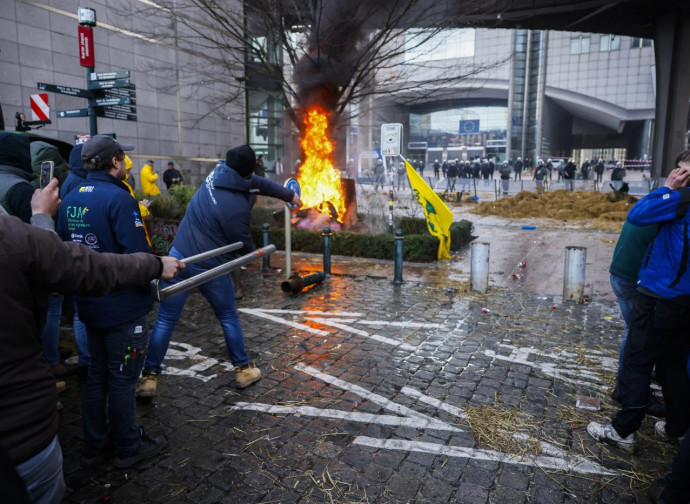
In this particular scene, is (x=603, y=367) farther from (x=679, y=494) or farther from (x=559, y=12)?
(x=559, y=12)

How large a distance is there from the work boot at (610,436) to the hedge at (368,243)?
6862mm

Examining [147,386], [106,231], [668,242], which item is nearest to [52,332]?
[147,386]

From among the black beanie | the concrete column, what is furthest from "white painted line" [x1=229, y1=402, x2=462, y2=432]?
the concrete column

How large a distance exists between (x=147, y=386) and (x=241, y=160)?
2.25 meters

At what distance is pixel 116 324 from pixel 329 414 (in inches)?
75.9

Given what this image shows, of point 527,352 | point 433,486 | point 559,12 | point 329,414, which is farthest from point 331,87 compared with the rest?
point 559,12

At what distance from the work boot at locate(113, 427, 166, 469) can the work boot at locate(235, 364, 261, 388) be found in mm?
1024

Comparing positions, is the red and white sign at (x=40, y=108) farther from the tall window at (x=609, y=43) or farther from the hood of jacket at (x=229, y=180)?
the tall window at (x=609, y=43)

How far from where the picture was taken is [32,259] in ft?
→ 5.70

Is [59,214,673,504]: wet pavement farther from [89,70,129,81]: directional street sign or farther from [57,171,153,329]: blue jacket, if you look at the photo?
[89,70,129,81]: directional street sign

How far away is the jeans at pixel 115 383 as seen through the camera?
3.19m

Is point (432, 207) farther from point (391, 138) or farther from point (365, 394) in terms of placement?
point (365, 394)

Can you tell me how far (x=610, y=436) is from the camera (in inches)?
144

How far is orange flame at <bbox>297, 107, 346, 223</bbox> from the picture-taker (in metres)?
13.3
